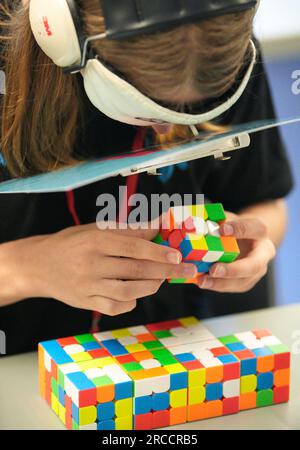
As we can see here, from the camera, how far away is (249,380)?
1.06 metres

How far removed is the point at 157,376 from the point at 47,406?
0.17 meters

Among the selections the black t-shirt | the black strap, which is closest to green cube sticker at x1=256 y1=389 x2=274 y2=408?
the black t-shirt

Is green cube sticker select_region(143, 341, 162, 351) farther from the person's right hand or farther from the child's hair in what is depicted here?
the child's hair

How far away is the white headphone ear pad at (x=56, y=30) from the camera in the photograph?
0.87 metres

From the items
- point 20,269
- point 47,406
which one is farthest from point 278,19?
point 47,406

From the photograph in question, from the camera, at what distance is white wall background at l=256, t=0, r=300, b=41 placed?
101 cm

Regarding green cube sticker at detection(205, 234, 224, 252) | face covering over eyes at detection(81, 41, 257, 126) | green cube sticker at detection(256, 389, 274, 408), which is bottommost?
green cube sticker at detection(256, 389, 274, 408)

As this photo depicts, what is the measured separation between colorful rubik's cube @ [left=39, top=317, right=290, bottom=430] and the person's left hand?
0.08 m

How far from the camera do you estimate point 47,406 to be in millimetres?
1058

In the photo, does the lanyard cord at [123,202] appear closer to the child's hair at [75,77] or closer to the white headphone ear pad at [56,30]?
the child's hair at [75,77]

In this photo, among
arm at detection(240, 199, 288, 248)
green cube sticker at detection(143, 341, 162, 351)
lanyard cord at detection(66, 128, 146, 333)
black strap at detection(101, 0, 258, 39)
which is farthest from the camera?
arm at detection(240, 199, 288, 248)

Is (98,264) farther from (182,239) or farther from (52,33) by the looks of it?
(52,33)

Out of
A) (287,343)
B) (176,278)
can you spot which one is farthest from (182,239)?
(287,343)

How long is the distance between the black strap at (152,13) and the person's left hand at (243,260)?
0.36 m
